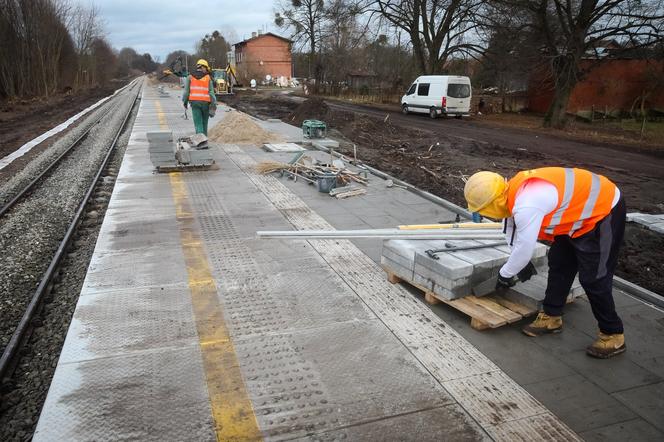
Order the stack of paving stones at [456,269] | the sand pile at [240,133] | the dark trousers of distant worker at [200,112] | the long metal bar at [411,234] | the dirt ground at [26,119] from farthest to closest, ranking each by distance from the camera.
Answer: the dirt ground at [26,119], the sand pile at [240,133], the dark trousers of distant worker at [200,112], the long metal bar at [411,234], the stack of paving stones at [456,269]

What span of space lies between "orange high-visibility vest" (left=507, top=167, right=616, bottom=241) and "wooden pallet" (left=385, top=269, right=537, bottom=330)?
2.89 feet

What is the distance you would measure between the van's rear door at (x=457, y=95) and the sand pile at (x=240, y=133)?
13.1 meters

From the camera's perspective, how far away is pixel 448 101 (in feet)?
81.3

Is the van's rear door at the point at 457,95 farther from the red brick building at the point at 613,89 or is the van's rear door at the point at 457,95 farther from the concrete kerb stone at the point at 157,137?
the concrete kerb stone at the point at 157,137

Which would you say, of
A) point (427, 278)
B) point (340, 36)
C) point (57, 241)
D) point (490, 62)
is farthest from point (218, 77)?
point (427, 278)

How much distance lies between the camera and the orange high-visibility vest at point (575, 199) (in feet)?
10.9

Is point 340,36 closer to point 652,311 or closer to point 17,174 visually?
point 17,174

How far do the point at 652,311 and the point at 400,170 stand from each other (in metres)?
7.40

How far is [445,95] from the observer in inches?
974

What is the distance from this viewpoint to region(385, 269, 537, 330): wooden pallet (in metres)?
3.89

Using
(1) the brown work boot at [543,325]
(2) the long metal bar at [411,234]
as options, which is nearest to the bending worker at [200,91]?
(2) the long metal bar at [411,234]

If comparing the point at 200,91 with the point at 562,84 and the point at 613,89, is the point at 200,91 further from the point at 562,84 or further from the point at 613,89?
the point at 613,89

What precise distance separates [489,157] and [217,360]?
12.0 metres

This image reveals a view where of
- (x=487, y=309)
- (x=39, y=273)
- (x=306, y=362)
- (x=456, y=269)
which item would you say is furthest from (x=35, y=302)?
(x=487, y=309)
